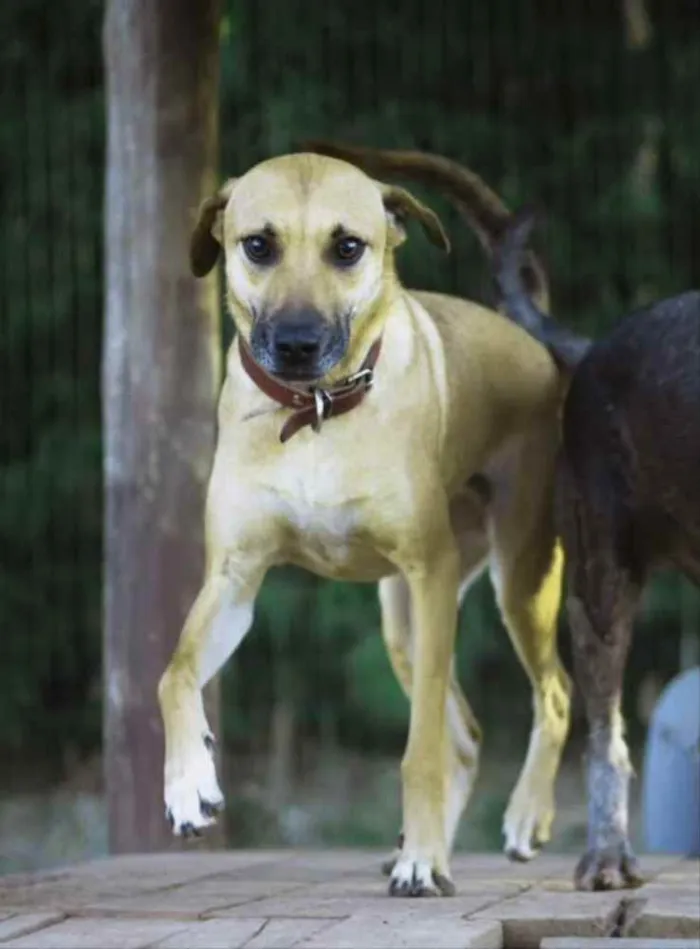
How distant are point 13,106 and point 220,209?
5958 millimetres

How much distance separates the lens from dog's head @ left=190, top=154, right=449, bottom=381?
4.73 metres

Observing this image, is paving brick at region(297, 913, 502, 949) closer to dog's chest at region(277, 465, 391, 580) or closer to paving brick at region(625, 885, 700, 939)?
paving brick at region(625, 885, 700, 939)

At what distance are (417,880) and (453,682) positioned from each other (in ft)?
4.34

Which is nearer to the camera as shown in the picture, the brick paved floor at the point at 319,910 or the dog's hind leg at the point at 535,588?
the brick paved floor at the point at 319,910

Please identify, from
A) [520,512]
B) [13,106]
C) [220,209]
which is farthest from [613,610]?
[13,106]

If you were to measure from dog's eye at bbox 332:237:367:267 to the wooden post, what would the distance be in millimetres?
1785

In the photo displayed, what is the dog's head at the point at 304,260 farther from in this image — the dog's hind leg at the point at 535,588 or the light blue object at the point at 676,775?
the light blue object at the point at 676,775

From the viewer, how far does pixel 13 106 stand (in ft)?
35.6

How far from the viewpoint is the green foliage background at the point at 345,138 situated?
34.4 ft

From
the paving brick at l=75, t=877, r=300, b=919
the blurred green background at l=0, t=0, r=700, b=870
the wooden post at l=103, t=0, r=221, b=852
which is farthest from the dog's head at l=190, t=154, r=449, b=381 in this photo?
the blurred green background at l=0, t=0, r=700, b=870

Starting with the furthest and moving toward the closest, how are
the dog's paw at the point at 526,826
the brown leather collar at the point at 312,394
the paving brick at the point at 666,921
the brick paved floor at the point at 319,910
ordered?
the dog's paw at the point at 526,826
the brown leather collar at the point at 312,394
the paving brick at the point at 666,921
the brick paved floor at the point at 319,910

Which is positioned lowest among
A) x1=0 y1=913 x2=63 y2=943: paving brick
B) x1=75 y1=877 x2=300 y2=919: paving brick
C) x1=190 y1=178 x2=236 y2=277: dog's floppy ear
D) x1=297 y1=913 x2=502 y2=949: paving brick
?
x1=297 y1=913 x2=502 y2=949: paving brick

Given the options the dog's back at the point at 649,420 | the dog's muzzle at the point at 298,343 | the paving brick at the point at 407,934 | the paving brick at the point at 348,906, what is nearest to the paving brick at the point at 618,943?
the paving brick at the point at 407,934

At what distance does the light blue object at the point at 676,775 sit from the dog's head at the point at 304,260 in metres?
2.10
